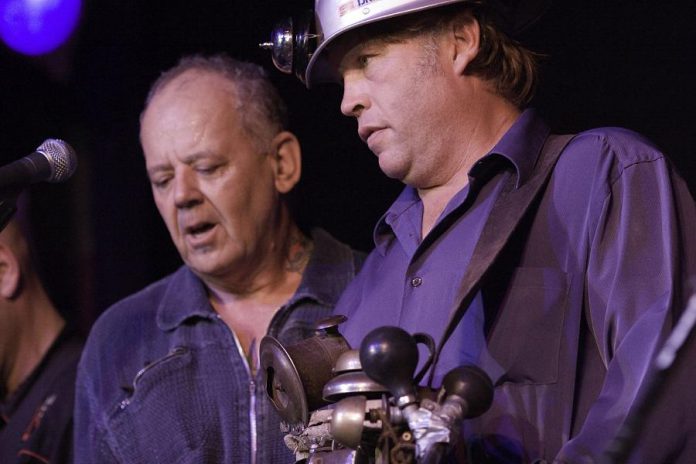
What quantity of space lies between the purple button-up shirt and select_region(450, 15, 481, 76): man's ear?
28 cm

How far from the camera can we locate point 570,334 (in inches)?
85.7

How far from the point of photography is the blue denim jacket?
3.19 m

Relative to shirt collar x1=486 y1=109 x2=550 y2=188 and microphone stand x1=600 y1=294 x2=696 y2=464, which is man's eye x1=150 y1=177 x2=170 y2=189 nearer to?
shirt collar x1=486 y1=109 x2=550 y2=188

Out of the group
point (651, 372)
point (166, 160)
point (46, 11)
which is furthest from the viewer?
point (46, 11)

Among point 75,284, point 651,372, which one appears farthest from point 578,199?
point 75,284

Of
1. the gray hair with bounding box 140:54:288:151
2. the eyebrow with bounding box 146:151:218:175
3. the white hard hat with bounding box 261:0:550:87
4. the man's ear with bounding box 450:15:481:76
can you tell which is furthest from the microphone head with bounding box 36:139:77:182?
the gray hair with bounding box 140:54:288:151

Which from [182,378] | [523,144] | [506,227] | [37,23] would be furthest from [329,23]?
[37,23]

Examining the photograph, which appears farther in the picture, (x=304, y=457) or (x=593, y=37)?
(x=593, y=37)

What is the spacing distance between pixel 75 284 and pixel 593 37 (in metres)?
2.83

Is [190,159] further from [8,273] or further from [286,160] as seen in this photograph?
[8,273]

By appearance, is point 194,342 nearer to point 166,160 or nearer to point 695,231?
point 166,160

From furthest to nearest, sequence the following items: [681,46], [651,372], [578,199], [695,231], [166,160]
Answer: [166,160] → [681,46] → [578,199] → [695,231] → [651,372]

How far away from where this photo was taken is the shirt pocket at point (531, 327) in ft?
7.14

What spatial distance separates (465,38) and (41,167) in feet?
3.75
